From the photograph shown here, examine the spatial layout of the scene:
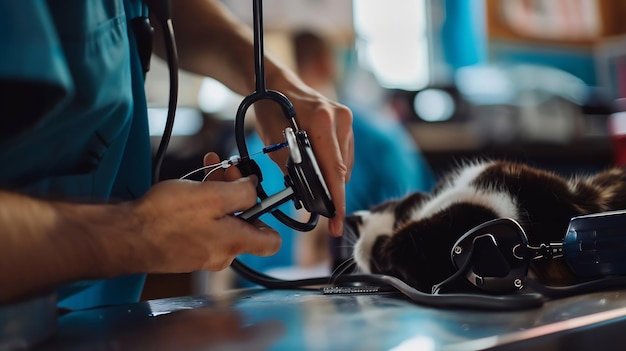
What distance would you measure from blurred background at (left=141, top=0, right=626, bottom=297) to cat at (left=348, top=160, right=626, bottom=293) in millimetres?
1558

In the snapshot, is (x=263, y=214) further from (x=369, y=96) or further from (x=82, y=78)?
(x=369, y=96)

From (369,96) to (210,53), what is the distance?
193cm

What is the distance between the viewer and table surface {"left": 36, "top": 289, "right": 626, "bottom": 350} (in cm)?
31

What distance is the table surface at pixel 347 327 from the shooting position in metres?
0.31

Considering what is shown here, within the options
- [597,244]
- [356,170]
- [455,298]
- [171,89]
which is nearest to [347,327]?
[455,298]

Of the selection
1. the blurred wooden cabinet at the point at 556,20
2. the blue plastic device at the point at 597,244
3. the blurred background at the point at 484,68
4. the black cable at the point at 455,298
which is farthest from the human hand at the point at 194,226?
the blurred wooden cabinet at the point at 556,20

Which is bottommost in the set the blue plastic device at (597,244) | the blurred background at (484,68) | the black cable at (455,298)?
the black cable at (455,298)

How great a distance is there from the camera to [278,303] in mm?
477

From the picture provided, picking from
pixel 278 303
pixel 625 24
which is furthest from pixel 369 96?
pixel 278 303

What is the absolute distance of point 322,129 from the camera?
55 cm

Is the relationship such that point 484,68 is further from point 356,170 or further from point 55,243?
point 55,243

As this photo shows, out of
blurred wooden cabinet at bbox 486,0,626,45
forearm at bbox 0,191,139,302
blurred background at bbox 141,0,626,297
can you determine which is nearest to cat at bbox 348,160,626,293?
forearm at bbox 0,191,139,302

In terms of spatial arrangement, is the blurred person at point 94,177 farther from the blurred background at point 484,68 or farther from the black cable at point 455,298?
the blurred background at point 484,68

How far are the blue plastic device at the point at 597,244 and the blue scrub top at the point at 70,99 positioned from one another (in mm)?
332
